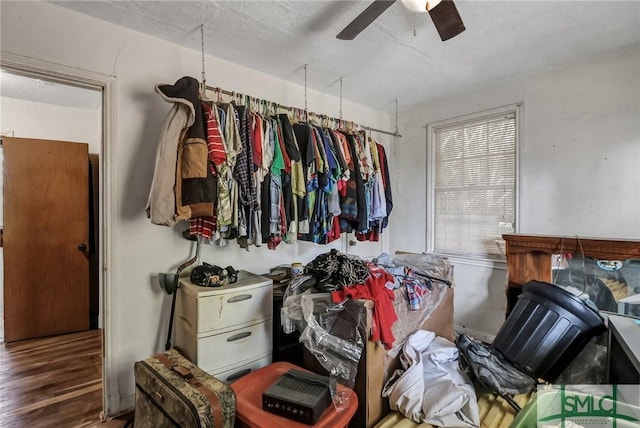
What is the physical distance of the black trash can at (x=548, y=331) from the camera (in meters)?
1.48

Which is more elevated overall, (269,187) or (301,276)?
(269,187)

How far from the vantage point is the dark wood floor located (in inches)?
70.2

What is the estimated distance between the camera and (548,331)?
1.53m

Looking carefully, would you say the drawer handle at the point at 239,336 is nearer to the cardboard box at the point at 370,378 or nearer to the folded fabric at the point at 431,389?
the cardboard box at the point at 370,378

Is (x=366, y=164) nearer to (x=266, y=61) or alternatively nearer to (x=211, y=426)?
(x=266, y=61)

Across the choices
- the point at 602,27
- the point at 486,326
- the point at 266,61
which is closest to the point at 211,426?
the point at 266,61

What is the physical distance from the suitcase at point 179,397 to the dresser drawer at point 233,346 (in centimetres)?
15

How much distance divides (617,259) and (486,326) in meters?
1.33

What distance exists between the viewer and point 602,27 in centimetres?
191

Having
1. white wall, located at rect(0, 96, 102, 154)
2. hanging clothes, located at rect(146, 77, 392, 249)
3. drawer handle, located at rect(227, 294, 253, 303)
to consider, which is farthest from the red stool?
white wall, located at rect(0, 96, 102, 154)

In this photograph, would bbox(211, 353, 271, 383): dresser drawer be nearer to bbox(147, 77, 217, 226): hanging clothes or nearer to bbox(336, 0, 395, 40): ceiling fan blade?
bbox(147, 77, 217, 226): hanging clothes

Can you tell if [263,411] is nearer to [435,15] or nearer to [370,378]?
[370,378]

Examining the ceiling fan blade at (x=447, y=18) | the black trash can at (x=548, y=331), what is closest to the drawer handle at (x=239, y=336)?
the black trash can at (x=548, y=331)

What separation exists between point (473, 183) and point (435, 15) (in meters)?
1.93
